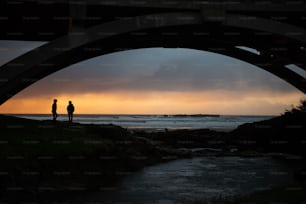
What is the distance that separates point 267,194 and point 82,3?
24.1ft

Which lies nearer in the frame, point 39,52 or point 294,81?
point 39,52

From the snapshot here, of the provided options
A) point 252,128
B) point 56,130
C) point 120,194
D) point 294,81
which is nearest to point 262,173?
point 294,81

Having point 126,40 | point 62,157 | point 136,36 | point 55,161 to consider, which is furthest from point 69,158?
point 136,36

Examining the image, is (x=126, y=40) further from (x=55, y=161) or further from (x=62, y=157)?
(x=55, y=161)

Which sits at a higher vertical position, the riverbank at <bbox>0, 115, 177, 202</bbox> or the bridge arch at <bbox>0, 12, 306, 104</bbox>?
the bridge arch at <bbox>0, 12, 306, 104</bbox>

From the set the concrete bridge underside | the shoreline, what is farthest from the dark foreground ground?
the concrete bridge underside

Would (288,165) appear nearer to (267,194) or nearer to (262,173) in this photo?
(262,173)

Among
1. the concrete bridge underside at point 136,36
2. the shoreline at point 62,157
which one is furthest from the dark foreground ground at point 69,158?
the concrete bridge underside at point 136,36

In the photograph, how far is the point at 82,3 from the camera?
400 inches

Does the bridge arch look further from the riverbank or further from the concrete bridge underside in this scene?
the riverbank

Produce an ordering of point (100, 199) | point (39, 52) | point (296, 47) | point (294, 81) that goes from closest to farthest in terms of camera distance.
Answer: point (39, 52), point (100, 199), point (296, 47), point (294, 81)

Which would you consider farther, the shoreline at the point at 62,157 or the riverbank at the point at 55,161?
the shoreline at the point at 62,157

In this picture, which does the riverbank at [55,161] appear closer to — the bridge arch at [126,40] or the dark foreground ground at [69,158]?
the dark foreground ground at [69,158]

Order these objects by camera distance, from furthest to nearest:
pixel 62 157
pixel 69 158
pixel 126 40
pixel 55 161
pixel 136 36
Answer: pixel 69 158 < pixel 62 157 < pixel 55 161 < pixel 126 40 < pixel 136 36
